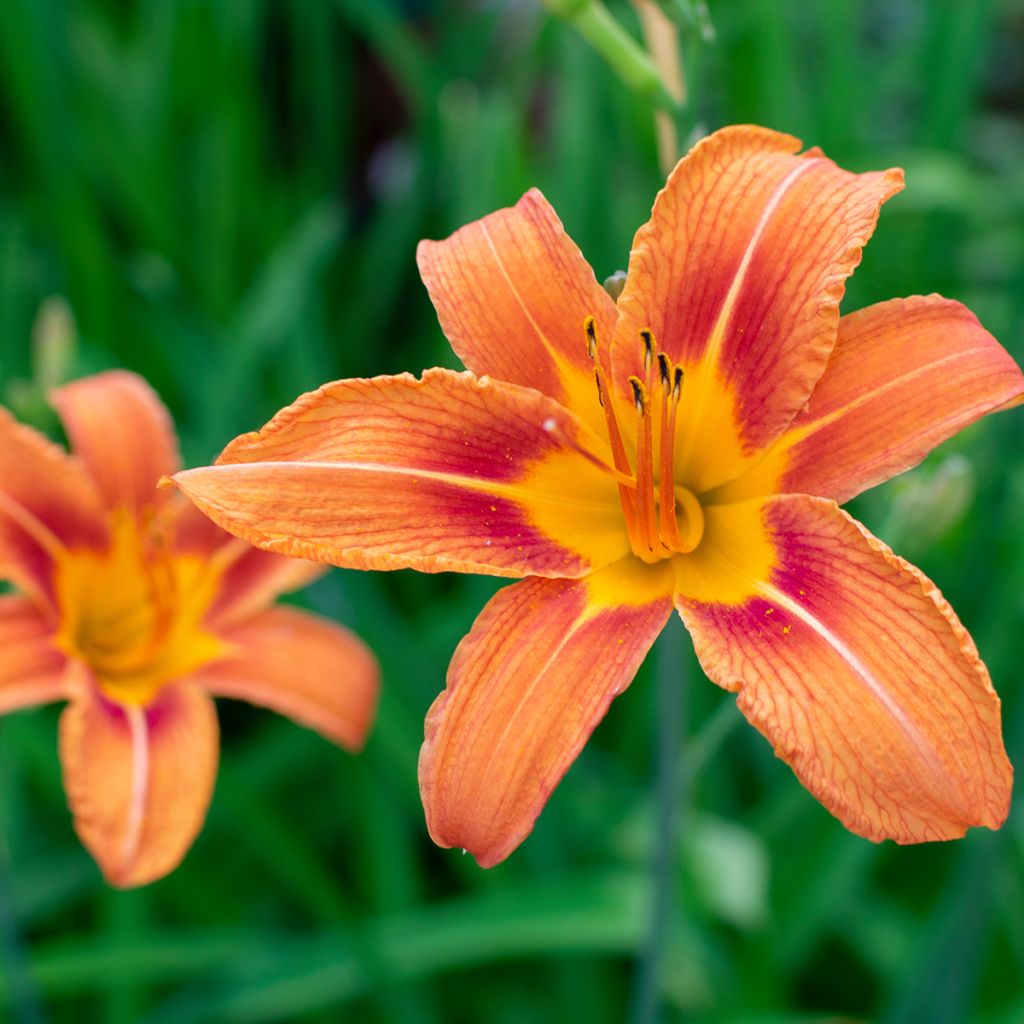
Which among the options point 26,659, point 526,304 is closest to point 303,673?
point 26,659

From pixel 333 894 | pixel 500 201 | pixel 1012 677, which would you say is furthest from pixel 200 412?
pixel 1012 677

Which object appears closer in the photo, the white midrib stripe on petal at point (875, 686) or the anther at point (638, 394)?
the white midrib stripe on petal at point (875, 686)

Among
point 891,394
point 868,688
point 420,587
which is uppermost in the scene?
point 891,394

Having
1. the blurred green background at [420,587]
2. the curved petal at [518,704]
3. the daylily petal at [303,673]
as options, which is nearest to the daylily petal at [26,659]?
the daylily petal at [303,673]

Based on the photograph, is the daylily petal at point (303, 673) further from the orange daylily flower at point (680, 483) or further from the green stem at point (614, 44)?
the green stem at point (614, 44)

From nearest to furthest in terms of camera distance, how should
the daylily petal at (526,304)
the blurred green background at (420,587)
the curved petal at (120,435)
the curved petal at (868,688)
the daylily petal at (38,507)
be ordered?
the curved petal at (868,688) → the daylily petal at (526,304) → the daylily petal at (38,507) → the curved petal at (120,435) → the blurred green background at (420,587)

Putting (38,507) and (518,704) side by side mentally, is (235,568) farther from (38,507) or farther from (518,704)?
(518,704)
